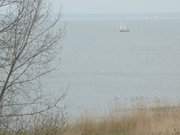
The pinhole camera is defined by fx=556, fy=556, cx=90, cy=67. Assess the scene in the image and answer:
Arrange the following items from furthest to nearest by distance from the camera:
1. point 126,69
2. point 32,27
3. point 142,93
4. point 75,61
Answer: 1. point 75,61
2. point 126,69
3. point 142,93
4. point 32,27

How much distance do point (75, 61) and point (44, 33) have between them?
116 ft

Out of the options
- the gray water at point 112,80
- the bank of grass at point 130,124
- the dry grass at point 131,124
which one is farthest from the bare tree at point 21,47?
the gray water at point 112,80

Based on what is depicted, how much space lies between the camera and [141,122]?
1153 centimetres

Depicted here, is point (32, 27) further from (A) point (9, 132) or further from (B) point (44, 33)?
(A) point (9, 132)

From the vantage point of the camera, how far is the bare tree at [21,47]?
6.36 metres

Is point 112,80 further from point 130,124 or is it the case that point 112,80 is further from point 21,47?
point 21,47

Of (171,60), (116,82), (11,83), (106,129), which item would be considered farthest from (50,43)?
(171,60)

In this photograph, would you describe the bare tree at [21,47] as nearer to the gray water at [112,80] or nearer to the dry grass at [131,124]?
the dry grass at [131,124]

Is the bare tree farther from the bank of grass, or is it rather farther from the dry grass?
the dry grass

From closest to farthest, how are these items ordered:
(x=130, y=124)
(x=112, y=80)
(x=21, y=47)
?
(x=21, y=47) < (x=130, y=124) < (x=112, y=80)

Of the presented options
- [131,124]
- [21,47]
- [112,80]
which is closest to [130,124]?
[131,124]

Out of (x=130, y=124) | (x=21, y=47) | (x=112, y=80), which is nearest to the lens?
(x=21, y=47)

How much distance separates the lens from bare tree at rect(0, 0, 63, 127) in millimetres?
6355

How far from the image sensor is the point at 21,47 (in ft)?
21.1
